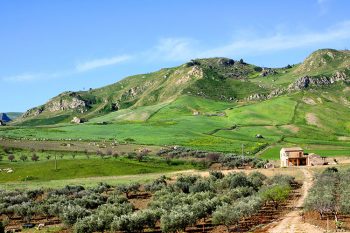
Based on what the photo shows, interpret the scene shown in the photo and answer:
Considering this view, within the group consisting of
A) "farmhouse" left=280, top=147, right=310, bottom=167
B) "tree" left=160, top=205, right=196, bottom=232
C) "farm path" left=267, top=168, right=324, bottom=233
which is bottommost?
"farm path" left=267, top=168, right=324, bottom=233

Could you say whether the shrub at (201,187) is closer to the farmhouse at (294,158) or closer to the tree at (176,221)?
the tree at (176,221)

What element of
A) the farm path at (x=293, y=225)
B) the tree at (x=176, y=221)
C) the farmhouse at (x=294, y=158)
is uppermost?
the farmhouse at (x=294, y=158)

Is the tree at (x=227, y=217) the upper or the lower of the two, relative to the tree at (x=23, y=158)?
lower

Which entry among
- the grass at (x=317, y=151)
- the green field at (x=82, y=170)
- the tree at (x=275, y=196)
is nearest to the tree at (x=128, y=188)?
the green field at (x=82, y=170)

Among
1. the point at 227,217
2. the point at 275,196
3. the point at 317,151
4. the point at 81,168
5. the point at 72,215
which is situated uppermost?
the point at 317,151

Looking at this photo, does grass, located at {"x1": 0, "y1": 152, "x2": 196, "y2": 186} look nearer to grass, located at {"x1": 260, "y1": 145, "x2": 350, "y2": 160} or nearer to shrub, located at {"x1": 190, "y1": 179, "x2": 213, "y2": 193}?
grass, located at {"x1": 260, "y1": 145, "x2": 350, "y2": 160}

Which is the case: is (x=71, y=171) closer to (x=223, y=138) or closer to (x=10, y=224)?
(x=10, y=224)

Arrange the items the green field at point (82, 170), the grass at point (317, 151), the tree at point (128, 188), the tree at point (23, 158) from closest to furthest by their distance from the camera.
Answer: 1. the tree at point (128, 188)
2. the green field at point (82, 170)
3. the tree at point (23, 158)
4. the grass at point (317, 151)

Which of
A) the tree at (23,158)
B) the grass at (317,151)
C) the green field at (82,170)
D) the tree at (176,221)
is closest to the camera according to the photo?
the tree at (176,221)

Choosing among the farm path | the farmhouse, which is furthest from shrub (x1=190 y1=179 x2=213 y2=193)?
the farmhouse

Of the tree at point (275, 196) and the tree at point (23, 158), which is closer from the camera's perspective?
the tree at point (275, 196)

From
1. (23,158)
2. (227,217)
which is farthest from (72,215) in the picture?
(23,158)

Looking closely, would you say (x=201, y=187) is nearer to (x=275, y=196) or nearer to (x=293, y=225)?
(x=275, y=196)

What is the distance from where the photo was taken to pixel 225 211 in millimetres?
54281
